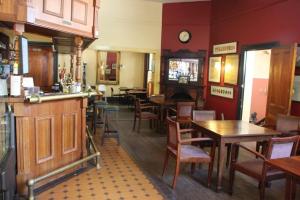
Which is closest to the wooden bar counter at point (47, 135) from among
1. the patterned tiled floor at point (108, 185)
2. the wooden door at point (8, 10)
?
the patterned tiled floor at point (108, 185)

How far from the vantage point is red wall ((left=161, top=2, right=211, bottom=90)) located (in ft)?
27.1

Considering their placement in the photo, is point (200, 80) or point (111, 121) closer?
point (111, 121)

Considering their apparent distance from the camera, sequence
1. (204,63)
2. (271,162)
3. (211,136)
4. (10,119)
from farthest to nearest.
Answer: (204,63) < (211,136) < (10,119) < (271,162)

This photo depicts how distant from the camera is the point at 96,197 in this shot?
9.93 feet

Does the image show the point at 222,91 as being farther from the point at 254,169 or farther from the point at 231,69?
the point at 254,169

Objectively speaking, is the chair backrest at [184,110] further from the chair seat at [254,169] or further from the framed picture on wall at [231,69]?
the chair seat at [254,169]

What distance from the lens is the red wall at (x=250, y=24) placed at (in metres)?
4.96

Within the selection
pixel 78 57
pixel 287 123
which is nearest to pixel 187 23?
pixel 287 123

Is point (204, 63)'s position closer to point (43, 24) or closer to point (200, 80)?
point (200, 80)

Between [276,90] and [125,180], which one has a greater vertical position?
[276,90]

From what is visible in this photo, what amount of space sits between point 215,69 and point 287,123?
12.8 ft

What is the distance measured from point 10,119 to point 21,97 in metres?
0.28

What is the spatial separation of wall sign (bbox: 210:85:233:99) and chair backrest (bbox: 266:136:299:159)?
418 cm

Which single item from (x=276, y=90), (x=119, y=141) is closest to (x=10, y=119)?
(x=119, y=141)
